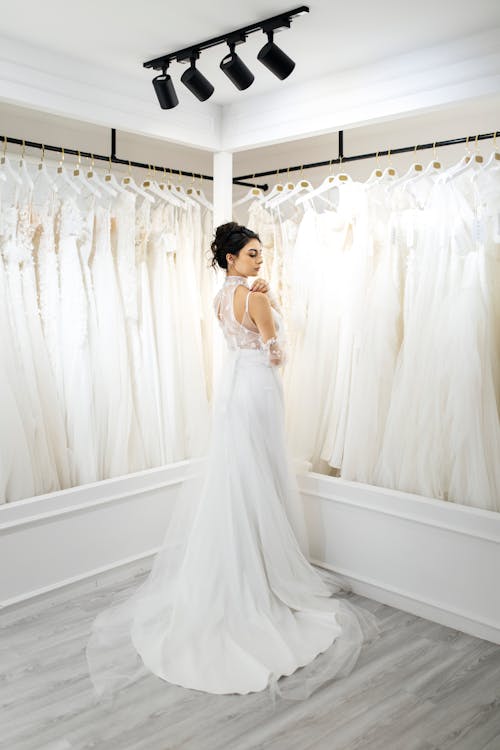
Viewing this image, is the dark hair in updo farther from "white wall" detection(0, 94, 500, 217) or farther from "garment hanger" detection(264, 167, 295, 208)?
"white wall" detection(0, 94, 500, 217)

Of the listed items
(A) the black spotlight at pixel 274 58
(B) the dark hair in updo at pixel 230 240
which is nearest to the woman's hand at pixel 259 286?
Result: (B) the dark hair in updo at pixel 230 240

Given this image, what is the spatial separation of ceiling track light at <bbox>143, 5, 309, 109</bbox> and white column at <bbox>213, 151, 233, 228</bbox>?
823 mm

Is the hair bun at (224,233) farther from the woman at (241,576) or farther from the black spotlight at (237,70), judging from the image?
the black spotlight at (237,70)

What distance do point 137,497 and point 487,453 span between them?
1.80m

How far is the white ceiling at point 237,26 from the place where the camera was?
252 cm

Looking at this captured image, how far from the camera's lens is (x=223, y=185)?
3.96m

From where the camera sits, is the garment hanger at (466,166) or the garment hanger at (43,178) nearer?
the garment hanger at (466,166)

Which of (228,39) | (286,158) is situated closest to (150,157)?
(286,158)

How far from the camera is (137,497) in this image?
3.60m

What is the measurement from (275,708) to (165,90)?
2.58m

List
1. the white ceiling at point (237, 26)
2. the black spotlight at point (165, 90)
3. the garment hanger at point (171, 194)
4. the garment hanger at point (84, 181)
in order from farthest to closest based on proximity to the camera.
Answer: the garment hanger at point (171, 194)
the garment hanger at point (84, 181)
the black spotlight at point (165, 90)
the white ceiling at point (237, 26)

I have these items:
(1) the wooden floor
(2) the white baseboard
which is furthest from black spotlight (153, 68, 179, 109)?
(1) the wooden floor

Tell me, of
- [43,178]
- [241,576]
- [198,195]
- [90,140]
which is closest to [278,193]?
[198,195]

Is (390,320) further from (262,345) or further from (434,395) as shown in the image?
(262,345)
